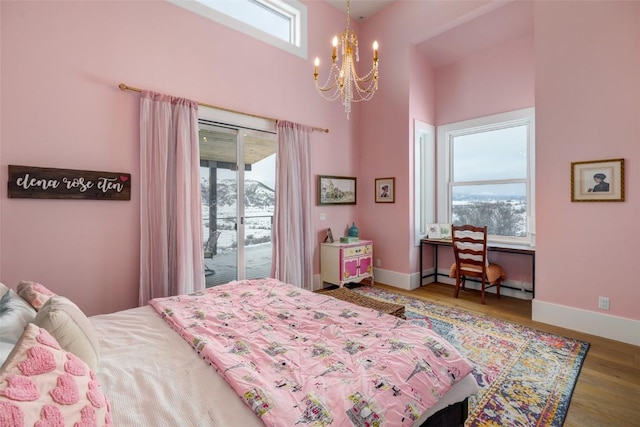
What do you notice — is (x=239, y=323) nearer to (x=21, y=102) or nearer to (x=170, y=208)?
(x=170, y=208)

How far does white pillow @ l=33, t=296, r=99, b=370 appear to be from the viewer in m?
1.08

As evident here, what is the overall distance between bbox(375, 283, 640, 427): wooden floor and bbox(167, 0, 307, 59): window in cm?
422

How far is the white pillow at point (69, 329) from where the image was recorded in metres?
1.08

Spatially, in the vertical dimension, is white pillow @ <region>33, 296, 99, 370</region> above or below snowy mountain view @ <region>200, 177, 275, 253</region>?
below

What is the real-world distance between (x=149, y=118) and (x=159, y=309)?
75.2 inches

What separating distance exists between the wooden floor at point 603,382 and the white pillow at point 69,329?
2472 millimetres

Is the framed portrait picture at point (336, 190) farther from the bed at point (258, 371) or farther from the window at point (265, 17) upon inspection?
the bed at point (258, 371)

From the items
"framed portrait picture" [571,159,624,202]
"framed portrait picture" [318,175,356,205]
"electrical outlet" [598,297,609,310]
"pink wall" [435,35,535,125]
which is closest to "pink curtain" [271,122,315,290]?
"framed portrait picture" [318,175,356,205]

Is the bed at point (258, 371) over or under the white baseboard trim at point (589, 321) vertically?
over

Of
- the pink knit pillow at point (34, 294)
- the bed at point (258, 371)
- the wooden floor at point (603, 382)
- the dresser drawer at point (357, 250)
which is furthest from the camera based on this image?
the dresser drawer at point (357, 250)

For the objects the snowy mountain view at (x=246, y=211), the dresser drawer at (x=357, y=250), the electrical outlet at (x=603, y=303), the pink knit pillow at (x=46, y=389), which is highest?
the snowy mountain view at (x=246, y=211)

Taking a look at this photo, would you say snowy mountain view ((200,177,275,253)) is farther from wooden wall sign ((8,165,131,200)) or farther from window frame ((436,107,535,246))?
window frame ((436,107,535,246))

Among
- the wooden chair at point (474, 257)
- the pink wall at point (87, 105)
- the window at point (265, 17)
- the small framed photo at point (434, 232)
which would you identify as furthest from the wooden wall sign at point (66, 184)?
the small framed photo at point (434, 232)

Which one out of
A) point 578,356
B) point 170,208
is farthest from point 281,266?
point 578,356
